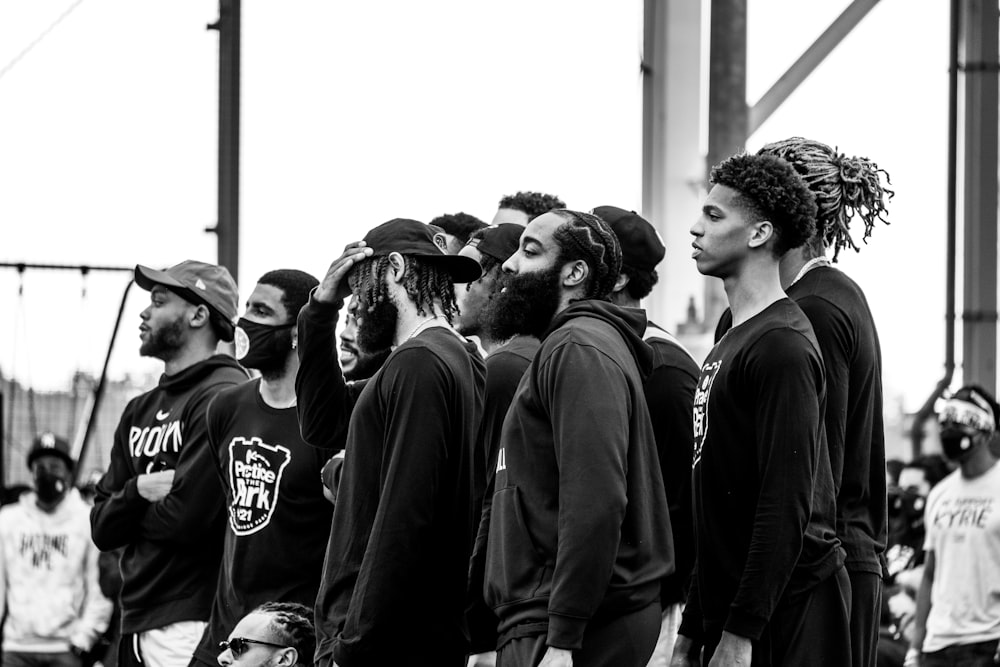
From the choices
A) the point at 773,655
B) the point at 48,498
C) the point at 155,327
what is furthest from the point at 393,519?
the point at 48,498

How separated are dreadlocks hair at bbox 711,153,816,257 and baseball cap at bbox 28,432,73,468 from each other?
6209mm

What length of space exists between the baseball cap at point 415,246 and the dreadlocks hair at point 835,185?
0.79 meters

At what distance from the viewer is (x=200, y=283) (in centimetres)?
559

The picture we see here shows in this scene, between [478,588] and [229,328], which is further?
[229,328]

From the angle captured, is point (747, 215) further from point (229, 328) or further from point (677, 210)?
point (677, 210)

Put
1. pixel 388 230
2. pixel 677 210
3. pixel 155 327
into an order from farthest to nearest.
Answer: pixel 677 210, pixel 155 327, pixel 388 230

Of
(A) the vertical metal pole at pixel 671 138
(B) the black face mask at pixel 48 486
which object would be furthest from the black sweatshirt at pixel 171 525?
(A) the vertical metal pole at pixel 671 138

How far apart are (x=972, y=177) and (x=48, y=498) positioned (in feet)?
27.4

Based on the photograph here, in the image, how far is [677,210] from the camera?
1038 centimetres

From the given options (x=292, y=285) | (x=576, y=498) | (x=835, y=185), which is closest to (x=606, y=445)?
(x=576, y=498)

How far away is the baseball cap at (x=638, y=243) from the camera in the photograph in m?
4.31

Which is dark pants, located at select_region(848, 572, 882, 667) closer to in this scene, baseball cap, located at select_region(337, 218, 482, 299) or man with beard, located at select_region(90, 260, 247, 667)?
baseball cap, located at select_region(337, 218, 482, 299)

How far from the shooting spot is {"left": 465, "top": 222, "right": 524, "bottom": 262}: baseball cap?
436 centimetres

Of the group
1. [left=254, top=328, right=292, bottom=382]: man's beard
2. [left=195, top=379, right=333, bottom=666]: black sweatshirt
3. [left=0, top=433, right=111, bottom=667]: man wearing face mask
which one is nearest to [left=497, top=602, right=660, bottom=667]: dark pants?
[left=195, top=379, right=333, bottom=666]: black sweatshirt
